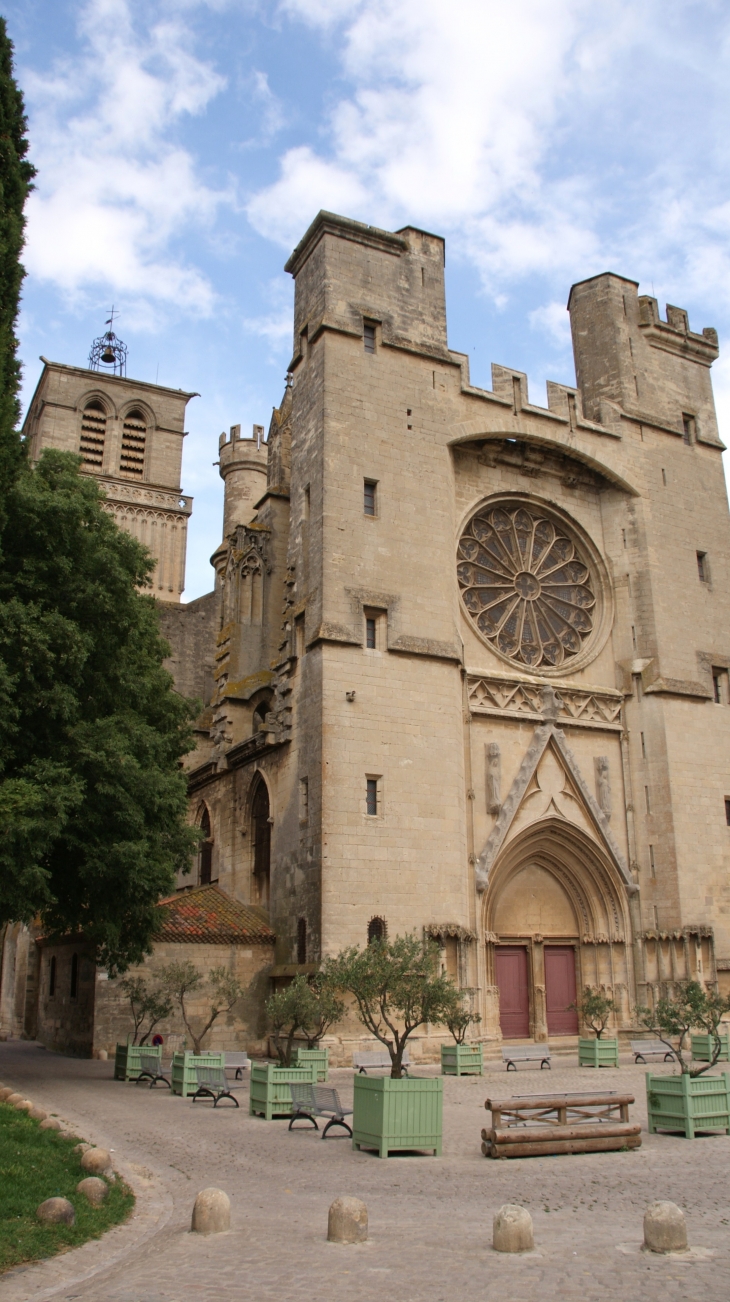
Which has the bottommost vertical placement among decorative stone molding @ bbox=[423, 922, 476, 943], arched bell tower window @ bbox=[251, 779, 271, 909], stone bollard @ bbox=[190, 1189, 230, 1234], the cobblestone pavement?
the cobblestone pavement

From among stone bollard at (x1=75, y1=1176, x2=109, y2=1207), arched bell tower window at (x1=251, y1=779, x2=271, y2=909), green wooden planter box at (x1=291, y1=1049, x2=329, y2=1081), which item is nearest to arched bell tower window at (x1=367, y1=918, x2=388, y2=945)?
green wooden planter box at (x1=291, y1=1049, x2=329, y2=1081)

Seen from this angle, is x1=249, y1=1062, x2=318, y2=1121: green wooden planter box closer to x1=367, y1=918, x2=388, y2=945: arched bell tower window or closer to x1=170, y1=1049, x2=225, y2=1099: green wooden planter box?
x1=170, y1=1049, x2=225, y2=1099: green wooden planter box

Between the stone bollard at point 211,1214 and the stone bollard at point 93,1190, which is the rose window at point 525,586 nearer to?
the stone bollard at point 93,1190

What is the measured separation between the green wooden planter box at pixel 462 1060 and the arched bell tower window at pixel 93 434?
40.1 metres

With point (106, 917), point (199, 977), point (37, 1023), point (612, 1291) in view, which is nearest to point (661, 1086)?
point (612, 1291)

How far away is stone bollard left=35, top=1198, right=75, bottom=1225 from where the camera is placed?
704cm

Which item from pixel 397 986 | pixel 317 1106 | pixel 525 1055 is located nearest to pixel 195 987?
pixel 525 1055

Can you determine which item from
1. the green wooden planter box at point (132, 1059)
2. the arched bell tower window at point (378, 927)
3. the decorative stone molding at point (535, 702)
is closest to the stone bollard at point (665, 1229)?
the green wooden planter box at point (132, 1059)

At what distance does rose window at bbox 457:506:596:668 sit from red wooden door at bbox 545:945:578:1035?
→ 659cm

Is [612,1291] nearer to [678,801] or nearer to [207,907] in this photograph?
[207,907]

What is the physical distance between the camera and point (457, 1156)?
1022cm

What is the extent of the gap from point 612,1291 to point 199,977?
14.5 m

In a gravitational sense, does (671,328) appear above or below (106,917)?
above

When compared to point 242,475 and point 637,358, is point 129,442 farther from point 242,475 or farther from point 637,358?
point 637,358
